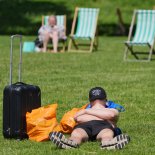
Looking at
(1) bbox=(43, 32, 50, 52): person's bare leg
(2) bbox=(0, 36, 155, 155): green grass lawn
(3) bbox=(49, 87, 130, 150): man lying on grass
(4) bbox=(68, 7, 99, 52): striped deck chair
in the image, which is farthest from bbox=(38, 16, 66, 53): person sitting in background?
(3) bbox=(49, 87, 130, 150): man lying on grass

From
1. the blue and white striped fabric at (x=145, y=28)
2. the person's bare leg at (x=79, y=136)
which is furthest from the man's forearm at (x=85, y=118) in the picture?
the blue and white striped fabric at (x=145, y=28)

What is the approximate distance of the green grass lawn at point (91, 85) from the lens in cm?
662

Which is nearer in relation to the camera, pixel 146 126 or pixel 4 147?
pixel 4 147

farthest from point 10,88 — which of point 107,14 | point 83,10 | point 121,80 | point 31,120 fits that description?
point 107,14

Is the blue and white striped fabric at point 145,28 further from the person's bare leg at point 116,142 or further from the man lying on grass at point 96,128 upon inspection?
the person's bare leg at point 116,142

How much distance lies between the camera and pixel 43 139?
693 cm

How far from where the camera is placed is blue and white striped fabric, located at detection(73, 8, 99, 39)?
18469mm

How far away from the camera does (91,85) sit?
11.1 metres

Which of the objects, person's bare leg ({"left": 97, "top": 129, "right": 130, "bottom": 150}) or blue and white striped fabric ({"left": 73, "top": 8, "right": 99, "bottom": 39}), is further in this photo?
blue and white striped fabric ({"left": 73, "top": 8, "right": 99, "bottom": 39})

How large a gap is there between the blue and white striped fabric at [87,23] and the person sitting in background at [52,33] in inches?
19.4

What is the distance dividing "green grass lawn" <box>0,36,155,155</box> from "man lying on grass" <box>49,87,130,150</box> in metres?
0.08

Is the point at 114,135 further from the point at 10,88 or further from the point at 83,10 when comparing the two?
the point at 83,10

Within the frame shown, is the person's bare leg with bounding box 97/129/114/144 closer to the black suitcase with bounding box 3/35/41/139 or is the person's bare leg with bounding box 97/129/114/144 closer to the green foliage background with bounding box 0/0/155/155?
the green foliage background with bounding box 0/0/155/155

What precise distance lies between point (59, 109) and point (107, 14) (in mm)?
24128
